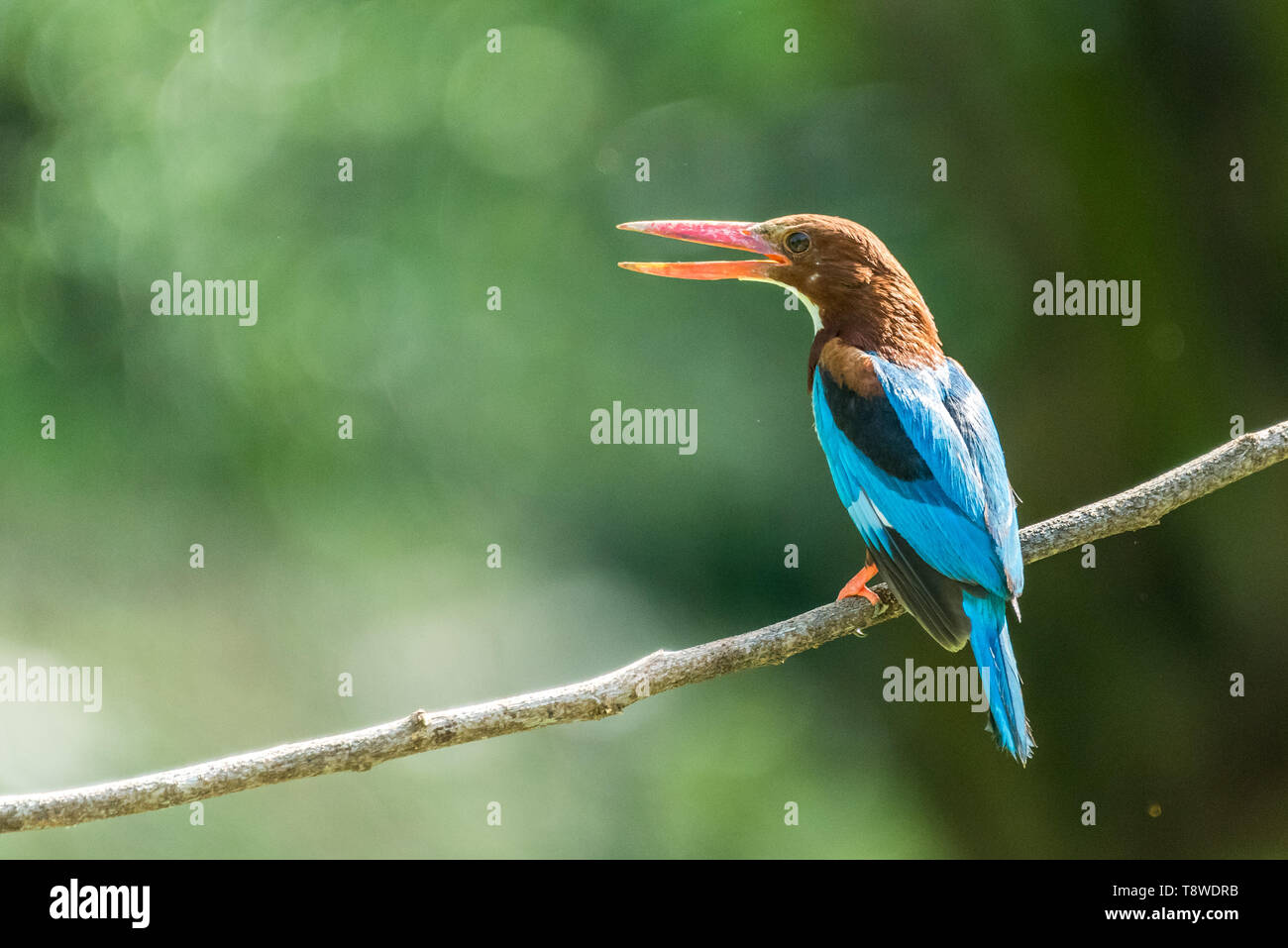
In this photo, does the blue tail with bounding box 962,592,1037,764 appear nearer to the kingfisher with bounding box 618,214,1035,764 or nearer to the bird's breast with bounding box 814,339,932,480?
the kingfisher with bounding box 618,214,1035,764

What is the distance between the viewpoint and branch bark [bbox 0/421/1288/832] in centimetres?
187

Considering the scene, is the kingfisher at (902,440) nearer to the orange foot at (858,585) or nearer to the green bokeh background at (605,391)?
the orange foot at (858,585)

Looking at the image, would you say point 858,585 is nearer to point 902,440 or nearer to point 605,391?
point 902,440

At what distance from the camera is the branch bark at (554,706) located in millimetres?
1871

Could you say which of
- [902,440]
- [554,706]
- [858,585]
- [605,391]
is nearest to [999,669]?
[858,585]

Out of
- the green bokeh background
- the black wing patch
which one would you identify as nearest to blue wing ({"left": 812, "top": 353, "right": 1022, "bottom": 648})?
the black wing patch

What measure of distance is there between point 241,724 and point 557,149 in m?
2.65

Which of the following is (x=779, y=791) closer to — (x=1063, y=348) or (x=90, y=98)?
(x=1063, y=348)

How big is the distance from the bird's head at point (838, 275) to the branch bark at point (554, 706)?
64 cm

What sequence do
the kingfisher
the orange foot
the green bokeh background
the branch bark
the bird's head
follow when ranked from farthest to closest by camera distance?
the green bokeh background < the bird's head < the orange foot < the kingfisher < the branch bark

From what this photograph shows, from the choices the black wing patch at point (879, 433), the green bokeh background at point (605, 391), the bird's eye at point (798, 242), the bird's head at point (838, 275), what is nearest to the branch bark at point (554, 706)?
the black wing patch at point (879, 433)

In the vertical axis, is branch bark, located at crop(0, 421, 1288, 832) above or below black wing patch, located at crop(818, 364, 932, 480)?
below

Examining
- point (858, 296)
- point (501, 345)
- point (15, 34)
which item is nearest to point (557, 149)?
point (501, 345)

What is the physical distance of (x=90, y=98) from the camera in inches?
201
